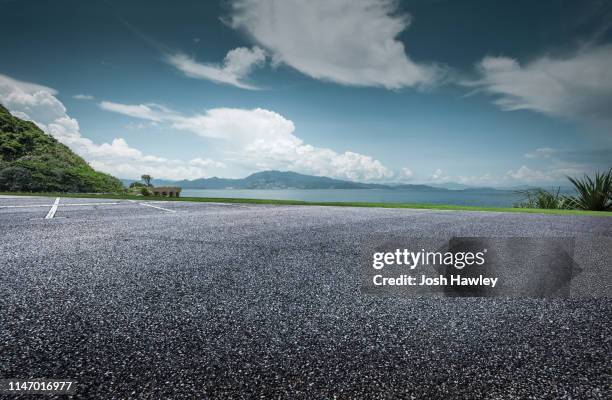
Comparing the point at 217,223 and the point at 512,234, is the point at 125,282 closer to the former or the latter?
the point at 217,223

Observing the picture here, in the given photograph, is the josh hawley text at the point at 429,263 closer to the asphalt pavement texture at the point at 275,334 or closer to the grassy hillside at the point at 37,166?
the asphalt pavement texture at the point at 275,334

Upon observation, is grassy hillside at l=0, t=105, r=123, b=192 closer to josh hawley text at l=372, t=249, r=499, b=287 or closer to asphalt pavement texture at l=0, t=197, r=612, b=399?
asphalt pavement texture at l=0, t=197, r=612, b=399

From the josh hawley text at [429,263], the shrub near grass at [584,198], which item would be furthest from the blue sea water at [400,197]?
the josh hawley text at [429,263]

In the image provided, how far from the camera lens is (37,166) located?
83.4ft

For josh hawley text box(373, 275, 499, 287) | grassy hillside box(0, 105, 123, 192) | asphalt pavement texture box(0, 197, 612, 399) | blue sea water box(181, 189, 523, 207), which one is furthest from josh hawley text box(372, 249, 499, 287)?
grassy hillside box(0, 105, 123, 192)

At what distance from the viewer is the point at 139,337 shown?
1924mm

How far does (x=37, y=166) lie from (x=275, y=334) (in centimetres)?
3116

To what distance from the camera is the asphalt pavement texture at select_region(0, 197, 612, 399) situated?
1.53 metres

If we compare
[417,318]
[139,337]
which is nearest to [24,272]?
[139,337]

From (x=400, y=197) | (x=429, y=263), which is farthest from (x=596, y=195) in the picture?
(x=400, y=197)

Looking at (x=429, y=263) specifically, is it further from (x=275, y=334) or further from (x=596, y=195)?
(x=596, y=195)

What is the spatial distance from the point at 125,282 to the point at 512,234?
232 inches

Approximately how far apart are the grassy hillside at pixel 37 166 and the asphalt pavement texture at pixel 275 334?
2470 centimetres

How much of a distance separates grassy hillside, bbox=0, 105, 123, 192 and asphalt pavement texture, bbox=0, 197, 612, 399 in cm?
2470
